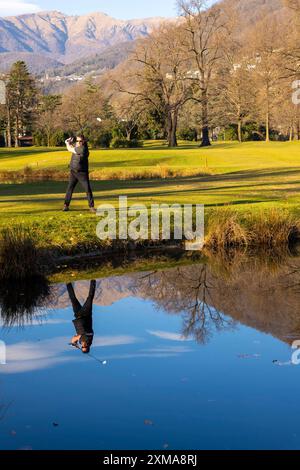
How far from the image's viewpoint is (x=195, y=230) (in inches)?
728

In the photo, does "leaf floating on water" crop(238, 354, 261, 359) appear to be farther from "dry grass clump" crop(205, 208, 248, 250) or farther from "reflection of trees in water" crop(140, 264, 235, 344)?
"dry grass clump" crop(205, 208, 248, 250)

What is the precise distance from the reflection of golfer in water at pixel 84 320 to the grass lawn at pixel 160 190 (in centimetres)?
259

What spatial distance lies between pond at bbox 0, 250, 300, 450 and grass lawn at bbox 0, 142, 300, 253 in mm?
2886

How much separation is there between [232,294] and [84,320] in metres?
3.17

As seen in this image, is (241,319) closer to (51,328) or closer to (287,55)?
(51,328)

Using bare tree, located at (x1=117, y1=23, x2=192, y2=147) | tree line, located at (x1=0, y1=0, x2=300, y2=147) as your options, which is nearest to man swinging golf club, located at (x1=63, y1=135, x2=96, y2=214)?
tree line, located at (x1=0, y1=0, x2=300, y2=147)

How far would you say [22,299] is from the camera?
13633 mm

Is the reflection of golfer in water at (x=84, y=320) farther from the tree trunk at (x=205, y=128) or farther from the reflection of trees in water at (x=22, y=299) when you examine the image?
the tree trunk at (x=205, y=128)

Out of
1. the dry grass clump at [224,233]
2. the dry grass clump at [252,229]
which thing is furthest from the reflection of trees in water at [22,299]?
the dry grass clump at [252,229]

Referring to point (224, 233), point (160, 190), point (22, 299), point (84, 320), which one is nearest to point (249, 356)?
point (84, 320)

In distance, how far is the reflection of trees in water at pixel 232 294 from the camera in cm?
1183

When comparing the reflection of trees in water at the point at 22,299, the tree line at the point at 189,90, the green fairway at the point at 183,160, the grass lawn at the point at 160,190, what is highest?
the tree line at the point at 189,90

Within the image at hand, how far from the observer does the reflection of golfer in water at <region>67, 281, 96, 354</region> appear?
1089cm

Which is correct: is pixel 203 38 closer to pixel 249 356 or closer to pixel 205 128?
pixel 205 128
